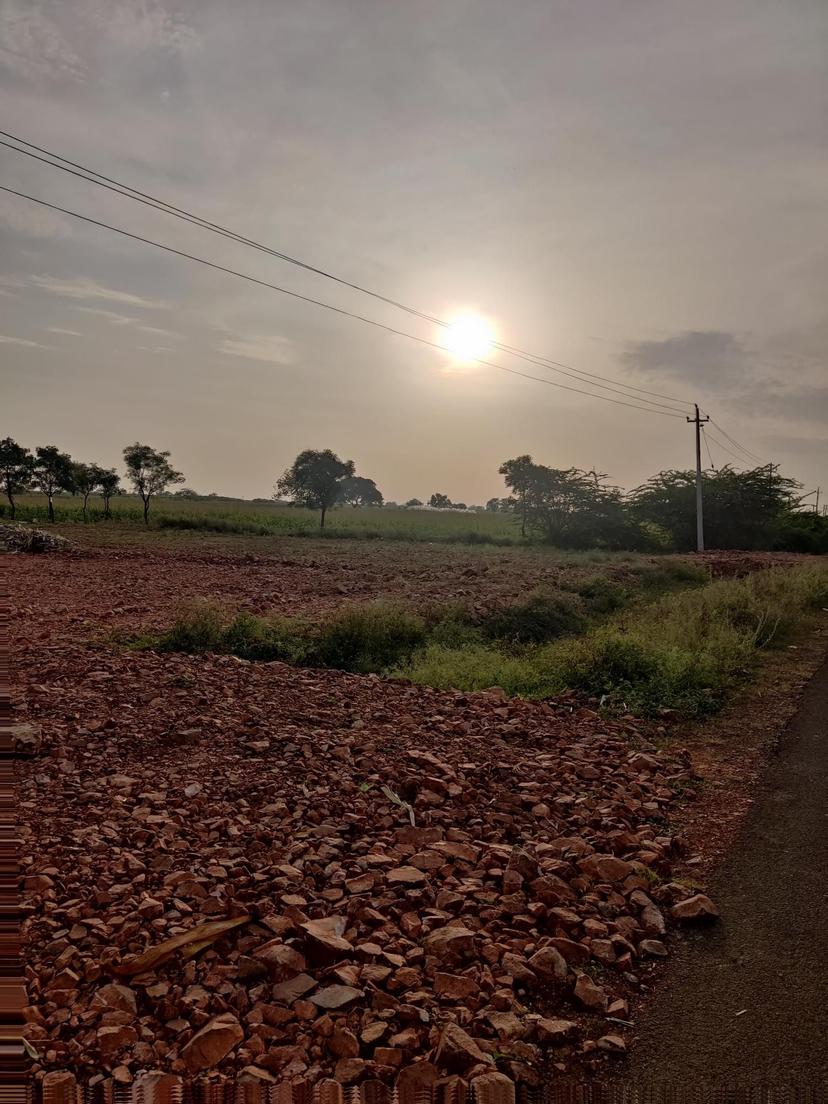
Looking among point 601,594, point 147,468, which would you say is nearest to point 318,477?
point 147,468

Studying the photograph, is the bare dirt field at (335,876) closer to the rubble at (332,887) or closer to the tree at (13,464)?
the rubble at (332,887)

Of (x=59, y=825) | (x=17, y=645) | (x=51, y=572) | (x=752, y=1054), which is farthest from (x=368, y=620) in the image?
(x=51, y=572)

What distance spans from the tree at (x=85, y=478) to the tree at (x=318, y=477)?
15.4 m

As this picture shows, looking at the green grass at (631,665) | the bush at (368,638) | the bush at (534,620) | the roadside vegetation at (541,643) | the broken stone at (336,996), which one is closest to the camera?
the broken stone at (336,996)

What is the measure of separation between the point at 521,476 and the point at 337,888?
39.7 m

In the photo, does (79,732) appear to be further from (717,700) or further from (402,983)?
(717,700)

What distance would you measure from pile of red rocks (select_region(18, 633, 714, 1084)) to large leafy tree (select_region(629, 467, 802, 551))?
3584 centimetres

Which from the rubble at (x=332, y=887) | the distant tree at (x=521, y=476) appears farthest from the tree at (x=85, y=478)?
the rubble at (x=332, y=887)

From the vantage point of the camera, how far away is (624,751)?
640cm

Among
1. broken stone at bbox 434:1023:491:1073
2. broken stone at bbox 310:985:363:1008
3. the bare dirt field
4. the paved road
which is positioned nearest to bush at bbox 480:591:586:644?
the bare dirt field

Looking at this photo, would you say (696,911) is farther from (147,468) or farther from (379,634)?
(147,468)

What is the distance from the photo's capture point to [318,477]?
191 ft

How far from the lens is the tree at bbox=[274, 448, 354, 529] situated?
58188 millimetres

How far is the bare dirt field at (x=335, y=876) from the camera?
294cm
